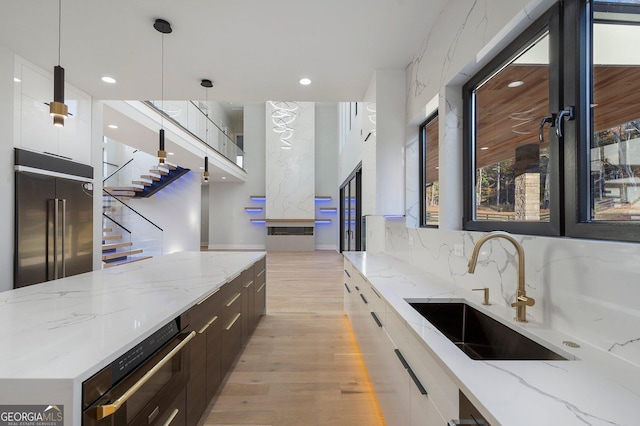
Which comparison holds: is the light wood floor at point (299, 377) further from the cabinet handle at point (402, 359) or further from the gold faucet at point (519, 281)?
the gold faucet at point (519, 281)

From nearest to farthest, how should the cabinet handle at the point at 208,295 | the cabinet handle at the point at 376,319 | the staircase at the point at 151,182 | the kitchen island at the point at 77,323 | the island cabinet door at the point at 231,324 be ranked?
the kitchen island at the point at 77,323 < the cabinet handle at the point at 208,295 < the cabinet handle at the point at 376,319 < the island cabinet door at the point at 231,324 < the staircase at the point at 151,182

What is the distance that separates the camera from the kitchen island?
2.63ft

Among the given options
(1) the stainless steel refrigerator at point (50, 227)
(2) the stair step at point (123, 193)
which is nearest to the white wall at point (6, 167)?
(1) the stainless steel refrigerator at point (50, 227)

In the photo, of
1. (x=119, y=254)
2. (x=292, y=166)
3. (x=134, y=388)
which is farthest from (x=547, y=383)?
(x=292, y=166)

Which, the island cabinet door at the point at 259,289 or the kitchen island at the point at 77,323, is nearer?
the kitchen island at the point at 77,323

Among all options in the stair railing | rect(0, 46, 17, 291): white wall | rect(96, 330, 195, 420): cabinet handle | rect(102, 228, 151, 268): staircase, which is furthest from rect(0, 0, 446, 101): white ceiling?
the stair railing

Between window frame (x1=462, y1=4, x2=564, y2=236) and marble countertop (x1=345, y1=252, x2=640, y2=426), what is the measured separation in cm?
51

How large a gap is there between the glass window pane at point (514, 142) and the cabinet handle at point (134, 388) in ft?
6.11

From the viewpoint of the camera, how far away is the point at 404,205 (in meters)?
3.10

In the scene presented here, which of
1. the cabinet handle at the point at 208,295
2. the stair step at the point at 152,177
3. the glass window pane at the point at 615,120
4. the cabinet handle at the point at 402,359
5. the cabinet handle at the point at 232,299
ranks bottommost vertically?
the cabinet handle at the point at 232,299

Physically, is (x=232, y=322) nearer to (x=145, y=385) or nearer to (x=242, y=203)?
(x=145, y=385)

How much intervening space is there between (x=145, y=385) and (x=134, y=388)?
143 mm

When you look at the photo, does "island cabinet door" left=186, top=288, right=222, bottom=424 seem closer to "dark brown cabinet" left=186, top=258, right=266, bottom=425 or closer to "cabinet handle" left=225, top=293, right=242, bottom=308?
"dark brown cabinet" left=186, top=258, right=266, bottom=425

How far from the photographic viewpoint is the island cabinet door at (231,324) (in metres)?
2.19
